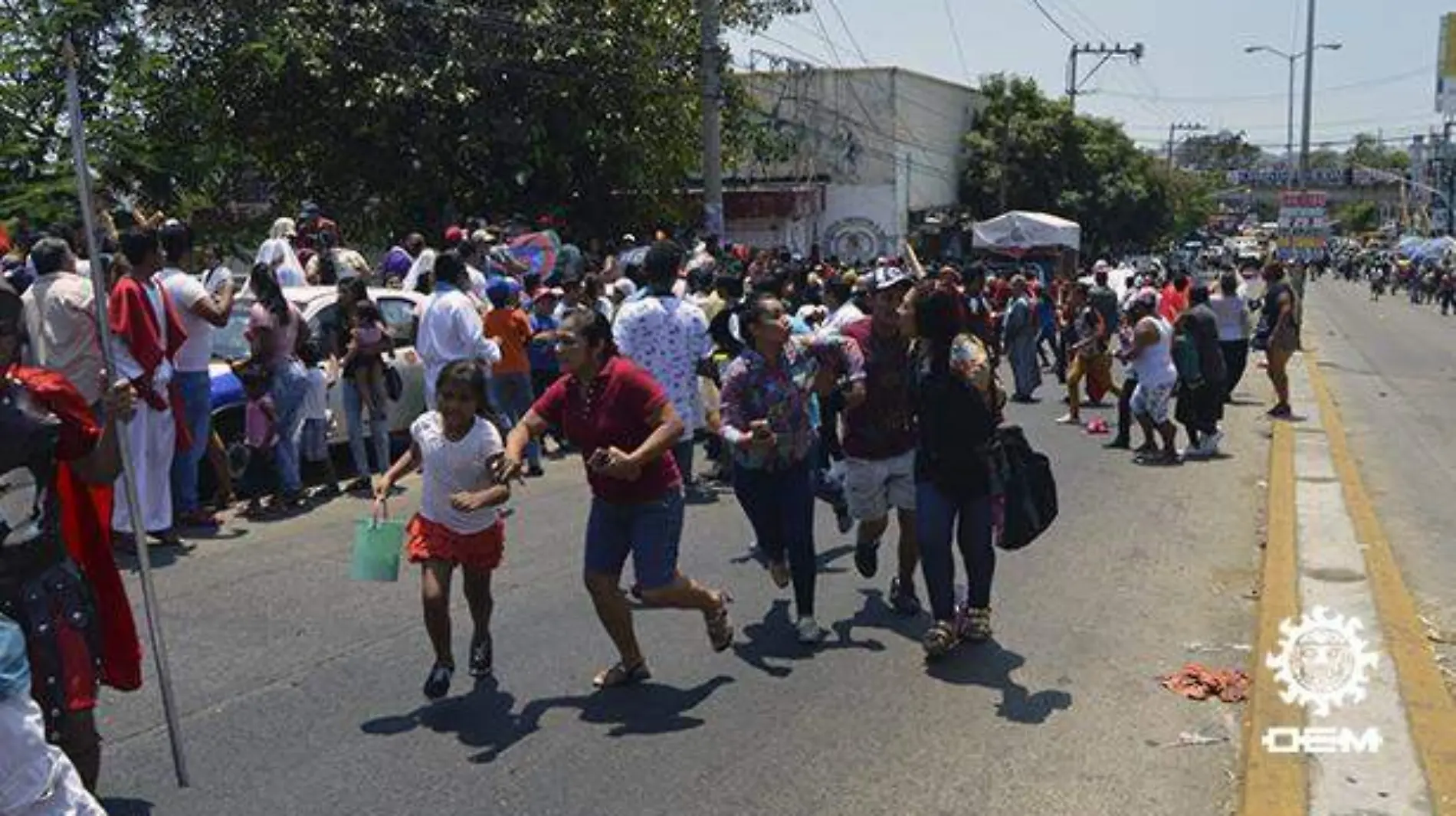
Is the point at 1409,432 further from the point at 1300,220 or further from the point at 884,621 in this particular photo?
the point at 1300,220

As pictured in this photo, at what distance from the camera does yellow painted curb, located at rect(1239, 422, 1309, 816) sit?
4602 mm

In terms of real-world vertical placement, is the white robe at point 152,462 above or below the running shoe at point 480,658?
above

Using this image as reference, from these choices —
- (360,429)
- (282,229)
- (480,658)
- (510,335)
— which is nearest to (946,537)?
(480,658)

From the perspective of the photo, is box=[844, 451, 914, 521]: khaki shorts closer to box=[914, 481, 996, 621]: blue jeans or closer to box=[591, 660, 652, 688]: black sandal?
box=[914, 481, 996, 621]: blue jeans

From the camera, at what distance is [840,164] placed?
40.3 metres

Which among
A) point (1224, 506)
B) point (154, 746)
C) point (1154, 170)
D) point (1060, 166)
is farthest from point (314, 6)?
point (1154, 170)

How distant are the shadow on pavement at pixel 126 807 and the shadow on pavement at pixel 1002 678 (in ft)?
10.2

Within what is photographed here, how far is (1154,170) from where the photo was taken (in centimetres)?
6141

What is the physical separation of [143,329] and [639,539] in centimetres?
372

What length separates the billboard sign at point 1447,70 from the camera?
77438mm

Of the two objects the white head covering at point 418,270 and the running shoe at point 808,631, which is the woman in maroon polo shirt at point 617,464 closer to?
the running shoe at point 808,631

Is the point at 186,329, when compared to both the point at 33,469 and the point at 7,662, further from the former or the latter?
the point at 7,662

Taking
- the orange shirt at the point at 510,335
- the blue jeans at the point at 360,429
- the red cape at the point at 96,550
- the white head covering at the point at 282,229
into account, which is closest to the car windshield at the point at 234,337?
the blue jeans at the point at 360,429

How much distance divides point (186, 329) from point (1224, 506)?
7173 millimetres
